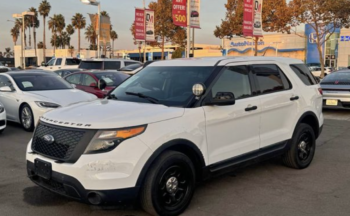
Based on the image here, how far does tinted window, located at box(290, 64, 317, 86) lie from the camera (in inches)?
229

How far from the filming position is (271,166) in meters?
5.93

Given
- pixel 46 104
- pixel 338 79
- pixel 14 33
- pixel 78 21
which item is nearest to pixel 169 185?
pixel 46 104

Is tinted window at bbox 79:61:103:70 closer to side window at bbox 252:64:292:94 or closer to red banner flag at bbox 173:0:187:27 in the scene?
red banner flag at bbox 173:0:187:27

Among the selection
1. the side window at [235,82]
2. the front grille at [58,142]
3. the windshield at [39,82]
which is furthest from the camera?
the windshield at [39,82]

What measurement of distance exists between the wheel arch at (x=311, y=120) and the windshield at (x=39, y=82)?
254 inches

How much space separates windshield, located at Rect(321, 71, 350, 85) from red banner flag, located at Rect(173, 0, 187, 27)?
822cm

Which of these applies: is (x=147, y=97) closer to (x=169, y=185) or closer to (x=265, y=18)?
(x=169, y=185)

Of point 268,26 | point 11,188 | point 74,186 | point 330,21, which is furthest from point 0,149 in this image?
point 268,26

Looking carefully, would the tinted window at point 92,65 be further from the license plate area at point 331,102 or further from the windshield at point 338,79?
the license plate area at point 331,102

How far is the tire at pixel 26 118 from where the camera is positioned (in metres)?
8.76

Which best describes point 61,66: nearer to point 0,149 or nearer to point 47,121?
point 0,149

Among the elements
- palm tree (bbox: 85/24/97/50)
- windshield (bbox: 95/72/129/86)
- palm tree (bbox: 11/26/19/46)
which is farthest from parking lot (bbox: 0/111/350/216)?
palm tree (bbox: 11/26/19/46)

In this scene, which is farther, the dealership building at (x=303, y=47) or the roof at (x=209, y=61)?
the dealership building at (x=303, y=47)

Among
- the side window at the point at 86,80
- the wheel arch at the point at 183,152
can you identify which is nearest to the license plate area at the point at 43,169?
the wheel arch at the point at 183,152
